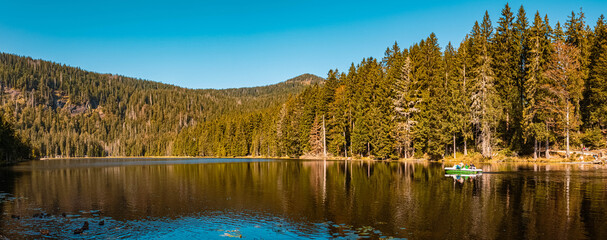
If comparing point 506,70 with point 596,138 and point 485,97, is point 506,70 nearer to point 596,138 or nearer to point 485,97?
point 485,97

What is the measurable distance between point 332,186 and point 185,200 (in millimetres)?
14642

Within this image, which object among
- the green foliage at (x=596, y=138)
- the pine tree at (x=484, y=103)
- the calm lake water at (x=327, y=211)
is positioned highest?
the pine tree at (x=484, y=103)

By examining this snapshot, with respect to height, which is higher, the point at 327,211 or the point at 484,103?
the point at 484,103

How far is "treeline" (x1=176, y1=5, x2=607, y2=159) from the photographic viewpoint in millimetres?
62969

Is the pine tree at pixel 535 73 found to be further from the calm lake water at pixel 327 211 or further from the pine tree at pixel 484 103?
the calm lake water at pixel 327 211

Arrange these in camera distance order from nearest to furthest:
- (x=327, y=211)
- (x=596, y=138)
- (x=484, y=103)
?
1. (x=327, y=211)
2. (x=596, y=138)
3. (x=484, y=103)

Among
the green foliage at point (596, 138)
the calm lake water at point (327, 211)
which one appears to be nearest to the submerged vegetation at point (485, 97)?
the green foliage at point (596, 138)

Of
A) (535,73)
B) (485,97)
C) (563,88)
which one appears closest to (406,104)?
(485,97)

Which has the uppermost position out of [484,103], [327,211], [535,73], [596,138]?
[535,73]

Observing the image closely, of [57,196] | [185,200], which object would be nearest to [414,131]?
[185,200]

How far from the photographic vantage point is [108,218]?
82.8 ft

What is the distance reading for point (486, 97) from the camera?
6881cm

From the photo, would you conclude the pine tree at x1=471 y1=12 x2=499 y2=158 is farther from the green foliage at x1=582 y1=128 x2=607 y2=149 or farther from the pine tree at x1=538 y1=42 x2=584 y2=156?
the green foliage at x1=582 y1=128 x2=607 y2=149

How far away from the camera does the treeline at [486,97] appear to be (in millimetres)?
62969
